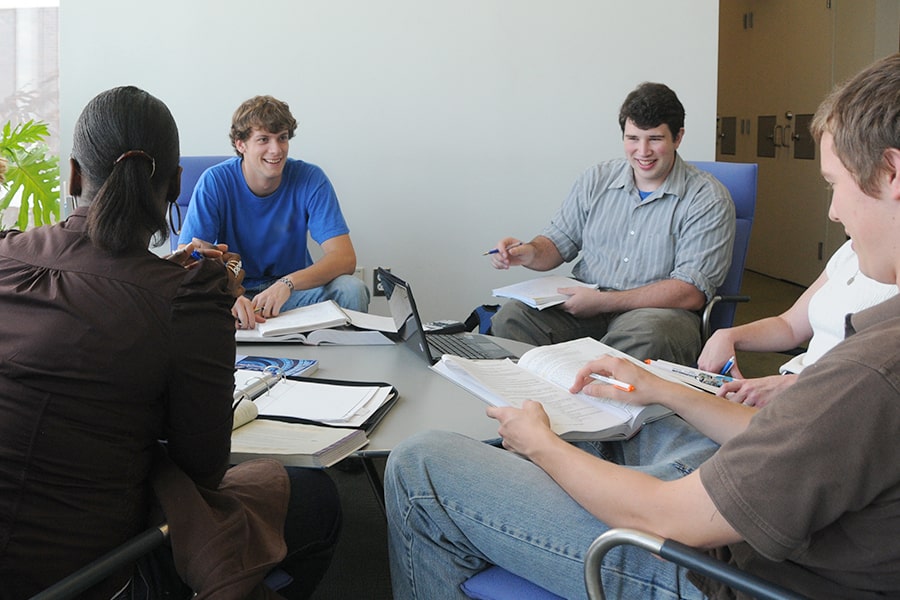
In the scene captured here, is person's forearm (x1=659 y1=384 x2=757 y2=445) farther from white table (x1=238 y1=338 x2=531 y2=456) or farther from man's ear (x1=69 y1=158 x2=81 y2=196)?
man's ear (x1=69 y1=158 x2=81 y2=196)

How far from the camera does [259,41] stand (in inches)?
157

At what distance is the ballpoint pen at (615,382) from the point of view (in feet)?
5.63

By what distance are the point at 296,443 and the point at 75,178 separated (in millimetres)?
571

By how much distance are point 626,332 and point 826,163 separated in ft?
5.83

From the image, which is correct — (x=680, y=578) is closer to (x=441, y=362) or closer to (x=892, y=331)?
(x=892, y=331)

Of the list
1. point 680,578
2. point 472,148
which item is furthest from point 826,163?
point 472,148

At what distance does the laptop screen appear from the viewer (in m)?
2.17

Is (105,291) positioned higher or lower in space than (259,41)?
lower

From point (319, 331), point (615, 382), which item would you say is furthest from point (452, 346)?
point (615, 382)

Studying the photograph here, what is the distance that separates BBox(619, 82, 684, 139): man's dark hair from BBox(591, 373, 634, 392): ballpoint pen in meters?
1.55

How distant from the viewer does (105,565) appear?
121 cm

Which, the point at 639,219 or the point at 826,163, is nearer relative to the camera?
the point at 826,163

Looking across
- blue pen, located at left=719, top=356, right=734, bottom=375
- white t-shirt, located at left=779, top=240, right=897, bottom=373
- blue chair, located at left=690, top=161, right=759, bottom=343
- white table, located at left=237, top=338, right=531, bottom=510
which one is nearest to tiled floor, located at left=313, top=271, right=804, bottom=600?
white table, located at left=237, top=338, right=531, bottom=510

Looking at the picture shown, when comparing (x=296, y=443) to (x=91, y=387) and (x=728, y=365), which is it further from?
(x=728, y=365)
